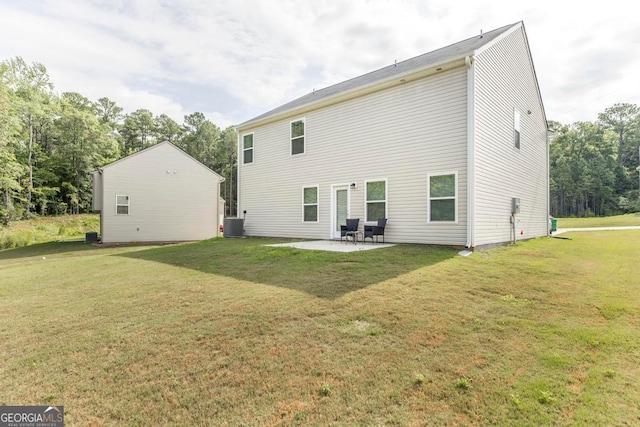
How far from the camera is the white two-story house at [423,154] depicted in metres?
8.58

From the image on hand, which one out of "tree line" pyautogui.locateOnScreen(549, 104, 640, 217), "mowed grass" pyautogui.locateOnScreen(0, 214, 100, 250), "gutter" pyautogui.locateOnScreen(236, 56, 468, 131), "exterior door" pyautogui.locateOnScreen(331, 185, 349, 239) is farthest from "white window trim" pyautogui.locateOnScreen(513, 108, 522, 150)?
"tree line" pyautogui.locateOnScreen(549, 104, 640, 217)

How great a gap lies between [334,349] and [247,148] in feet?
43.0

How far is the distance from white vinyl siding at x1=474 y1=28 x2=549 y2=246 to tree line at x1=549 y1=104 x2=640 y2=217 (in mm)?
35234

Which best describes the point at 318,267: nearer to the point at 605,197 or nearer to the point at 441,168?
the point at 441,168

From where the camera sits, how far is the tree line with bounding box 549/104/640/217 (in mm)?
41731

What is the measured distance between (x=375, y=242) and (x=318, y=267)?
13.1 feet

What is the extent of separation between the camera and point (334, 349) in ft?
9.94

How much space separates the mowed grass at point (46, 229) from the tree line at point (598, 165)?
53050 millimetres

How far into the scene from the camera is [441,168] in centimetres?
884

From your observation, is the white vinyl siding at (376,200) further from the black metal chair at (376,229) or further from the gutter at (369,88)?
the gutter at (369,88)

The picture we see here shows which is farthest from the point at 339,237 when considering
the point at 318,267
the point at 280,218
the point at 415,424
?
the point at 415,424

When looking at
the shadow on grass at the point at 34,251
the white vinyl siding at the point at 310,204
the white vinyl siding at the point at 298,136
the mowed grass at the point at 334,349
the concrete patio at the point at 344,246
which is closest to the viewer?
the mowed grass at the point at 334,349

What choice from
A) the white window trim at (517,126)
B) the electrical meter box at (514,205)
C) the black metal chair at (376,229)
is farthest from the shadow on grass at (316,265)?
the white window trim at (517,126)

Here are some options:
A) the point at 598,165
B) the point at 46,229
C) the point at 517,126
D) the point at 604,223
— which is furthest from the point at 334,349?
the point at 598,165
